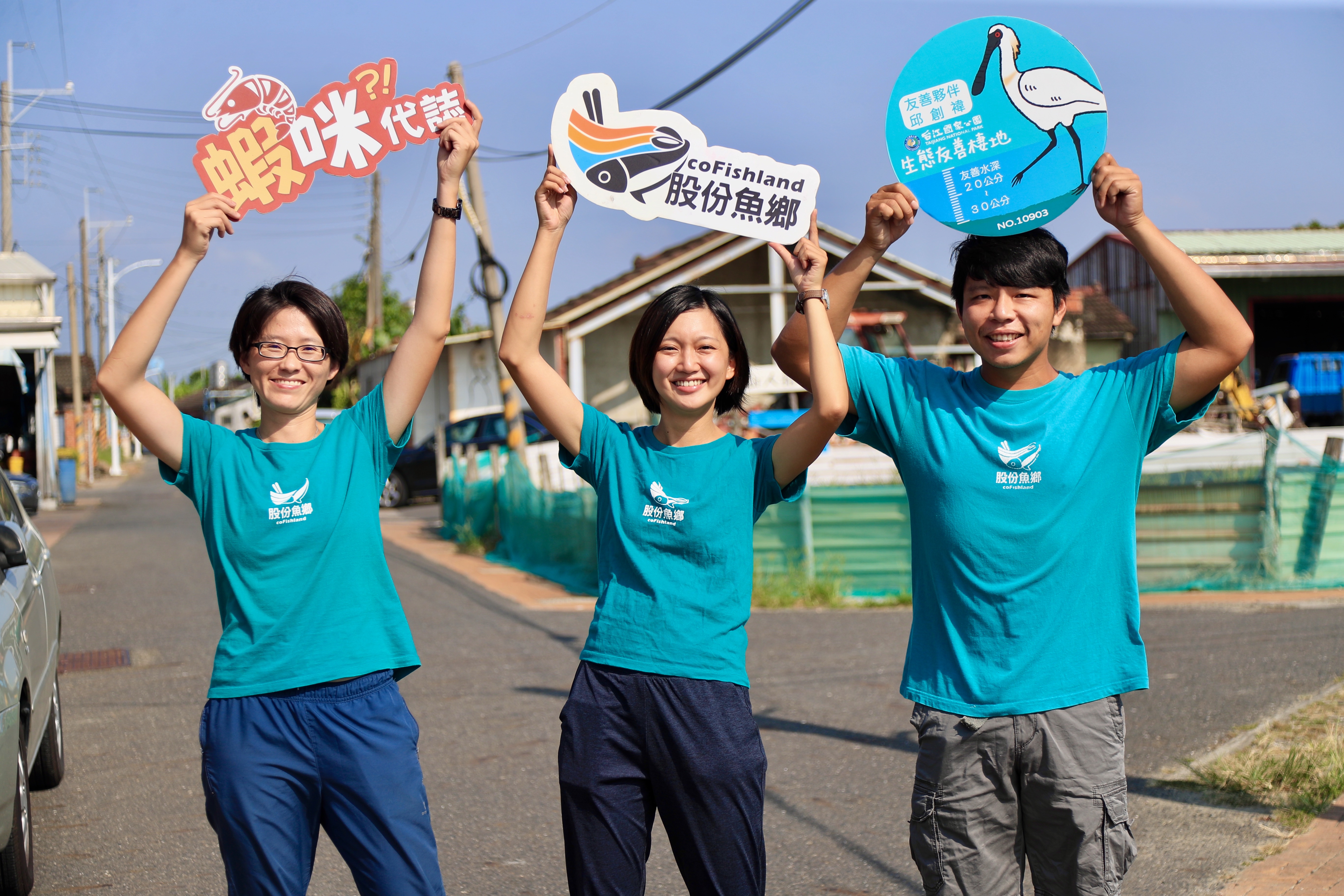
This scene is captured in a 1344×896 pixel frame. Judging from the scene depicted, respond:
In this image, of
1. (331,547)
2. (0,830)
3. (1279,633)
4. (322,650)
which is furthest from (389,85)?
(1279,633)

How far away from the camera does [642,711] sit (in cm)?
251

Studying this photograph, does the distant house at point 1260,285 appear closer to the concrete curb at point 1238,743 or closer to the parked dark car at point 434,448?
the parked dark car at point 434,448


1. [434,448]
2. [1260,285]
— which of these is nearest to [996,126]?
[434,448]

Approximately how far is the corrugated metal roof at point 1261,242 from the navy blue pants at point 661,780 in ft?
76.0


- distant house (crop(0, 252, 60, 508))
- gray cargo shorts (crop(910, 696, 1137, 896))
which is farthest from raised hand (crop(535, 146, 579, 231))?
distant house (crop(0, 252, 60, 508))

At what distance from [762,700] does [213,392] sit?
4558 centimetres

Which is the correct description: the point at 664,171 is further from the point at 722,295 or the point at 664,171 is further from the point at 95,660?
the point at 722,295

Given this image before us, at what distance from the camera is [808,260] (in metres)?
2.74

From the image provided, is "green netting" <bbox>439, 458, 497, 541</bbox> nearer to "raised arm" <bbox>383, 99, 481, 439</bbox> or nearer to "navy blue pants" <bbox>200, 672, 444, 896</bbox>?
"raised arm" <bbox>383, 99, 481, 439</bbox>

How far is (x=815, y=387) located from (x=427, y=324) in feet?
2.97

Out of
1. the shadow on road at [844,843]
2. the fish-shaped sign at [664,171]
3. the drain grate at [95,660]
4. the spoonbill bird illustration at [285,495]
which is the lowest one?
the shadow on road at [844,843]

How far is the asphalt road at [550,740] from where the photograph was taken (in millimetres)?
4332

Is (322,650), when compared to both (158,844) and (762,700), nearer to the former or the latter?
(158,844)

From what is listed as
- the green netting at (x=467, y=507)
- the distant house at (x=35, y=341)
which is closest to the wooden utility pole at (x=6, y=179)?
the distant house at (x=35, y=341)
